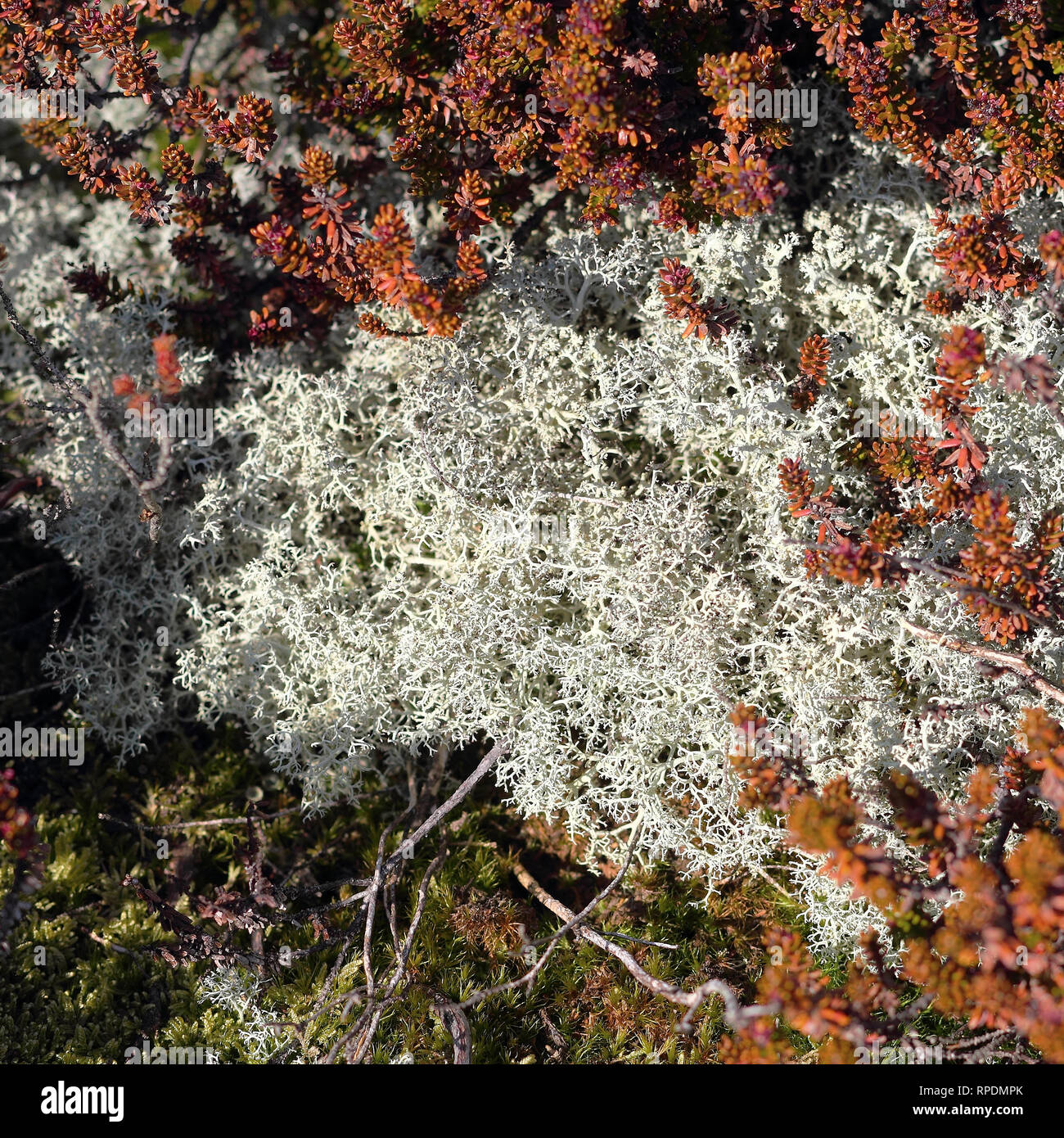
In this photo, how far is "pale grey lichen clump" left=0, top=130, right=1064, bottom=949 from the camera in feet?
10.2

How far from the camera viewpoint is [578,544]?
10.7ft

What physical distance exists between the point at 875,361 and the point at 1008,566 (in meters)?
1.05

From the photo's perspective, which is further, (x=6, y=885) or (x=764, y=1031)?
(x=6, y=885)

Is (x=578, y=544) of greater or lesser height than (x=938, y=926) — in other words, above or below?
above

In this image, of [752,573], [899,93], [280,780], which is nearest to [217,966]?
[280,780]

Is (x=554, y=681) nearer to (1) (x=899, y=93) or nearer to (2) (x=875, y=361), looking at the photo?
(2) (x=875, y=361)

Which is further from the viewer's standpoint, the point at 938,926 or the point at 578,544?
the point at 578,544

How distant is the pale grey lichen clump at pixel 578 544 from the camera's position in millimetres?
3121

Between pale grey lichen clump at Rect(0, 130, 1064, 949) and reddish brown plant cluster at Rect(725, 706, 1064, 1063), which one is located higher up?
pale grey lichen clump at Rect(0, 130, 1064, 949)

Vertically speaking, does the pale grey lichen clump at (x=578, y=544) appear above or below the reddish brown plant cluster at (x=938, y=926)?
above

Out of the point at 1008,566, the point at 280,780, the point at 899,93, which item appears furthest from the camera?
the point at 280,780

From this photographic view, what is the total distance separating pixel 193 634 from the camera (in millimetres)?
3729

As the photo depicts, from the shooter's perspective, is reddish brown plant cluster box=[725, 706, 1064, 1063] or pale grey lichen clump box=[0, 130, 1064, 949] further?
pale grey lichen clump box=[0, 130, 1064, 949]

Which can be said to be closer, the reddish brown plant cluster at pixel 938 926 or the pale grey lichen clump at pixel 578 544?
the reddish brown plant cluster at pixel 938 926
